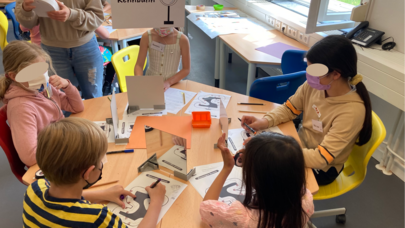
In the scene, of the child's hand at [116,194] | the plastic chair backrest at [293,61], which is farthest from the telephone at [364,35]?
the child's hand at [116,194]

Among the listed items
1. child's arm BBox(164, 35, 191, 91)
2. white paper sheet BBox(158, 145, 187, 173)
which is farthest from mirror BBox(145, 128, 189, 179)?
child's arm BBox(164, 35, 191, 91)

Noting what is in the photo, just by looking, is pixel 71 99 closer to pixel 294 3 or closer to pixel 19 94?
pixel 19 94

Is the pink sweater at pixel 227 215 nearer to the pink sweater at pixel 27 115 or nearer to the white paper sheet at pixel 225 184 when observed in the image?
the white paper sheet at pixel 225 184

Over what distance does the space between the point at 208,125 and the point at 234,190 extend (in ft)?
1.55

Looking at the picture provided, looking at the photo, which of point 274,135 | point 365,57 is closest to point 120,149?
point 274,135

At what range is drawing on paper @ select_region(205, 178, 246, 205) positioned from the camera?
1139 millimetres

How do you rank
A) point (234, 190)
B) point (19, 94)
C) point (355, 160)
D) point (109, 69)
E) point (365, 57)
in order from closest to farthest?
point (234, 190), point (19, 94), point (355, 160), point (365, 57), point (109, 69)

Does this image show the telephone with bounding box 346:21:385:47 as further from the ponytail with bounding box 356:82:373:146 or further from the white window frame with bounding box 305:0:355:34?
the ponytail with bounding box 356:82:373:146

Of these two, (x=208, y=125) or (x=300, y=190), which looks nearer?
(x=300, y=190)

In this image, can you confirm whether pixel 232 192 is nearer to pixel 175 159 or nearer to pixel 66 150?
pixel 175 159

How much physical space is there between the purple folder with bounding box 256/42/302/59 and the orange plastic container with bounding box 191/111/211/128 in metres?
1.29

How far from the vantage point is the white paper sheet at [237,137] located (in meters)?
1.42

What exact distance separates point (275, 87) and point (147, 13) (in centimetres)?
95

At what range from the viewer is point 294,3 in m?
3.79
